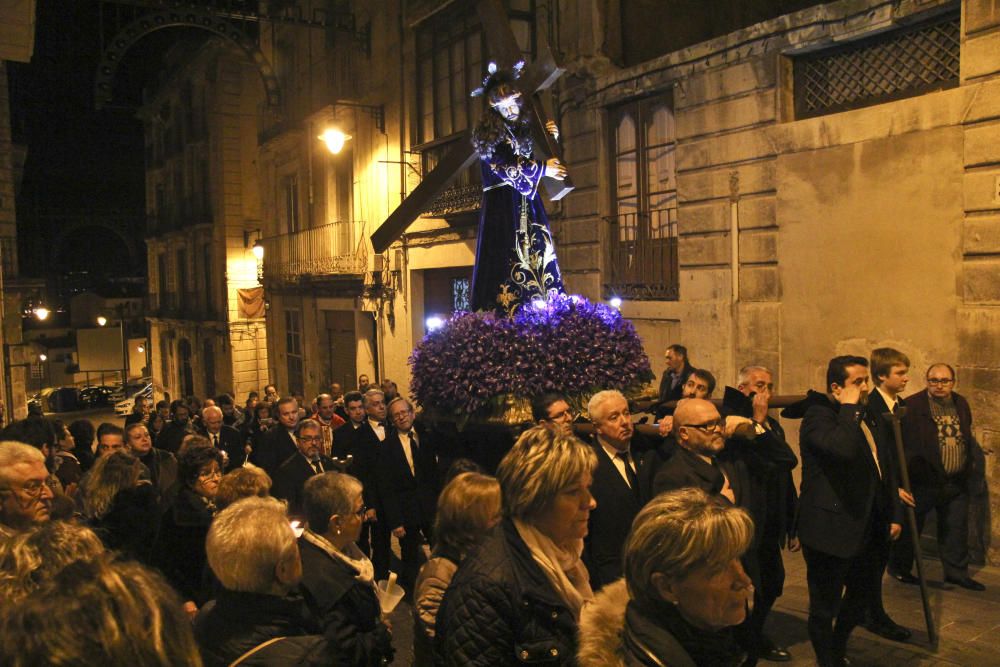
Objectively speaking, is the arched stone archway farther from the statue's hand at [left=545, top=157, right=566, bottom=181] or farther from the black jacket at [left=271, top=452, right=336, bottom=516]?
the statue's hand at [left=545, top=157, right=566, bottom=181]

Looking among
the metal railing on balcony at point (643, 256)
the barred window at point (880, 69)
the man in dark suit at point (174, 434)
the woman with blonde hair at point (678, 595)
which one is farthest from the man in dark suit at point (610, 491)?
the metal railing on balcony at point (643, 256)

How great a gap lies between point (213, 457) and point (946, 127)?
702 centimetres

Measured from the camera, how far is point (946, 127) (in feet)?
25.1

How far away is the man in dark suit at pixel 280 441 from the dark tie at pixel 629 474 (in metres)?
4.05

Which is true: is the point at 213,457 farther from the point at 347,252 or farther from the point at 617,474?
the point at 347,252

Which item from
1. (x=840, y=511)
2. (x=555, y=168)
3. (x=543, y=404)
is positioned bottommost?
(x=840, y=511)

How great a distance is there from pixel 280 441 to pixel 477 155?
3532 millimetres

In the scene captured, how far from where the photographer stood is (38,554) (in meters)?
2.45

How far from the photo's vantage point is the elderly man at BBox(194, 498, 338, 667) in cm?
266

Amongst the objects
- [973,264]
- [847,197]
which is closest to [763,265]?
[847,197]

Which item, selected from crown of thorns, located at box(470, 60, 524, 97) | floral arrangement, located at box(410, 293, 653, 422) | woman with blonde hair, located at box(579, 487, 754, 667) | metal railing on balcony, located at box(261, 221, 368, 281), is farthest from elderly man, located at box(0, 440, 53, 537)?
metal railing on balcony, located at box(261, 221, 368, 281)

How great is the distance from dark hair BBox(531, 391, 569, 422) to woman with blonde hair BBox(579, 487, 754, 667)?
9.21ft

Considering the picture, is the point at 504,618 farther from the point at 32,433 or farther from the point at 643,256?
the point at 643,256

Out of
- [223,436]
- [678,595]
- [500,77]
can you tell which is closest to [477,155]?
[500,77]
